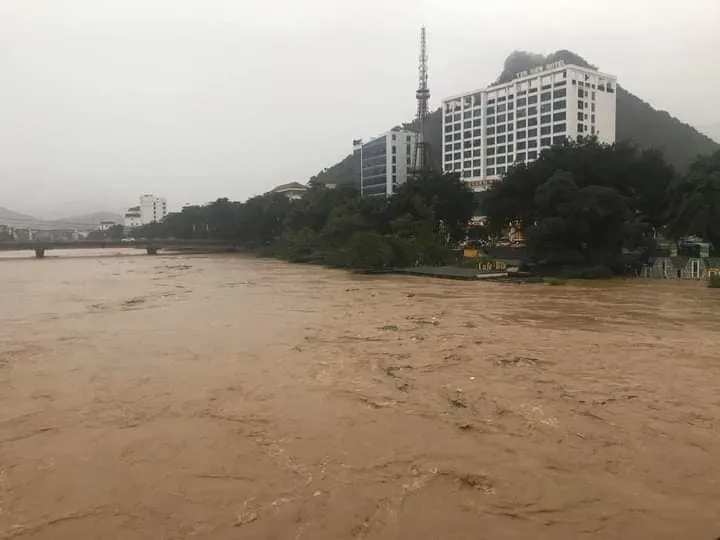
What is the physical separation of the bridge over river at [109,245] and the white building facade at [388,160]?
20.4m

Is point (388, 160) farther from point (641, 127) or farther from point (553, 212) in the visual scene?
point (553, 212)

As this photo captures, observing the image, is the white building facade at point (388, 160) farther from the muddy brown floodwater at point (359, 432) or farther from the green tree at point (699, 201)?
the muddy brown floodwater at point (359, 432)

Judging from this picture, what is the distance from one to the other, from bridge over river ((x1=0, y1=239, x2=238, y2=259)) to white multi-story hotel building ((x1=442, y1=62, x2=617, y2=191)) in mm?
31880

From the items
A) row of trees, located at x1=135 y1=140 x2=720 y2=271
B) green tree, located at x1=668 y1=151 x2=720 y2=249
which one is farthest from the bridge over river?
green tree, located at x1=668 y1=151 x2=720 y2=249

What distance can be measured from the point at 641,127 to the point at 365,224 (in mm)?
51902

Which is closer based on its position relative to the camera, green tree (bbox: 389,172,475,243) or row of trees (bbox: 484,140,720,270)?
row of trees (bbox: 484,140,720,270)

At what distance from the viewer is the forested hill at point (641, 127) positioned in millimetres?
77062

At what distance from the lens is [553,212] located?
3153 cm

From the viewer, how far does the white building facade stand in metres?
82.1

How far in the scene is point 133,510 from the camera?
4.67m

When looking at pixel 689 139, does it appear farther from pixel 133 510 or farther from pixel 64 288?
pixel 133 510


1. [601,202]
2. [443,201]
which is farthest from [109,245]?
[601,202]

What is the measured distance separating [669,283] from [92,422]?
87.5 ft

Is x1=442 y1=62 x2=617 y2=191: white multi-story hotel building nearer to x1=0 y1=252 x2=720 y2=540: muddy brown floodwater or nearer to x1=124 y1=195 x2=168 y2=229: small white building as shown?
x1=0 y1=252 x2=720 y2=540: muddy brown floodwater
